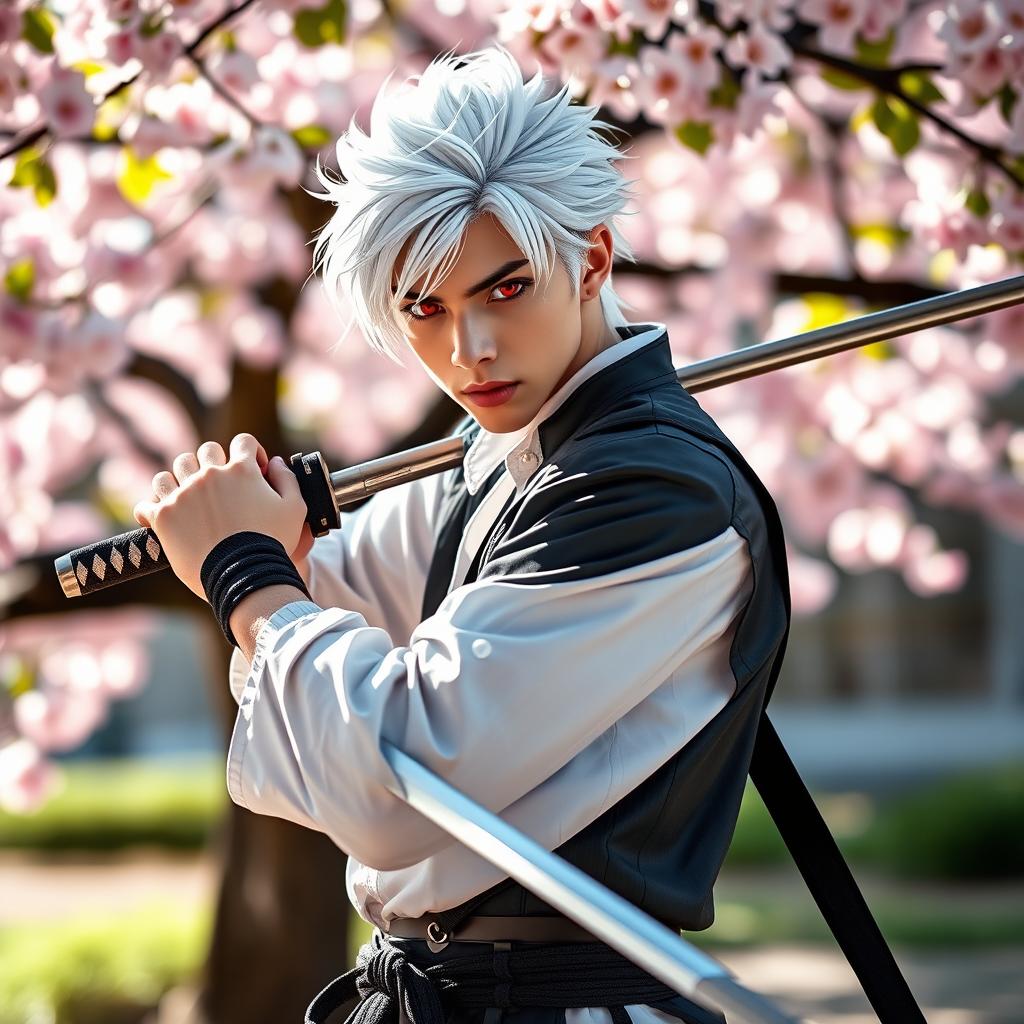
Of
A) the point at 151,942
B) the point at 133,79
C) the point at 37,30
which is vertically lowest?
the point at 151,942

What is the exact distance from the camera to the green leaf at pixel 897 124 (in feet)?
10.2

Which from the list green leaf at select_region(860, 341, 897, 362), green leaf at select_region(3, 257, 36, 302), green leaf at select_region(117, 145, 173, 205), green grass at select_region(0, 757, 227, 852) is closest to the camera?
green leaf at select_region(3, 257, 36, 302)

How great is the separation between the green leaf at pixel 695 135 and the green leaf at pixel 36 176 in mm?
1268

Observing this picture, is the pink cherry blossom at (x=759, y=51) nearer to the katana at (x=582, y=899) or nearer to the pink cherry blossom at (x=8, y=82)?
the pink cherry blossom at (x=8, y=82)

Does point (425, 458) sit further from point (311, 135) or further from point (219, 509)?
point (311, 135)

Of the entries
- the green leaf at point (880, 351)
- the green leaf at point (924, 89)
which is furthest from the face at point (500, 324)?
the green leaf at point (880, 351)

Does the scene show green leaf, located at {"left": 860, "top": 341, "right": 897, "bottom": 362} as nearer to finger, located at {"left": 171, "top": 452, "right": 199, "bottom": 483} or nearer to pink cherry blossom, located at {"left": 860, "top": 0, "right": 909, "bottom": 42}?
pink cherry blossom, located at {"left": 860, "top": 0, "right": 909, "bottom": 42}

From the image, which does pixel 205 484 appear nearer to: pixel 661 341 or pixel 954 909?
pixel 661 341

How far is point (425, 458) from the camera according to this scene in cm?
194

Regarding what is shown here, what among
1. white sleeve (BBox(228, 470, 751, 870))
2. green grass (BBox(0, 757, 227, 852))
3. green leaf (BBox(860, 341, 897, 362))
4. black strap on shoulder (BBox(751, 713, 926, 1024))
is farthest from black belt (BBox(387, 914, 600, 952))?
green grass (BBox(0, 757, 227, 852))

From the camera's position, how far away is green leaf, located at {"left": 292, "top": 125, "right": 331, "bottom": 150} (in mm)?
3436

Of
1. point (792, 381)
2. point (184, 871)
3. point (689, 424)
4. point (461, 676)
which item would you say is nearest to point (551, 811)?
point (461, 676)

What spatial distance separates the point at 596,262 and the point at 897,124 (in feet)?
5.22

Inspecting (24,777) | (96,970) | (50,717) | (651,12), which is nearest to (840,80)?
(651,12)
